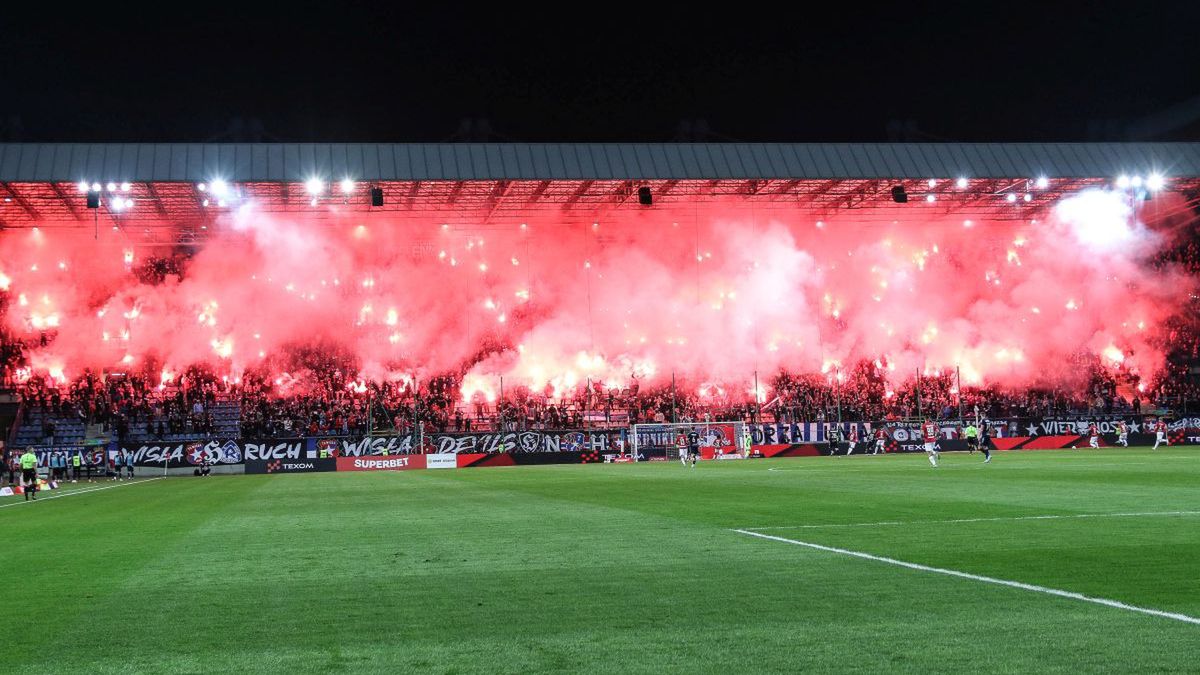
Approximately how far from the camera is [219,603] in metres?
9.12

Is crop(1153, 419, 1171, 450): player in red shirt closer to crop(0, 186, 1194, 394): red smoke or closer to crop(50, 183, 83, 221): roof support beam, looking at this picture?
crop(0, 186, 1194, 394): red smoke

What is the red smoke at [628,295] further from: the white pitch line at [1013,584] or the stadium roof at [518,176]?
the white pitch line at [1013,584]

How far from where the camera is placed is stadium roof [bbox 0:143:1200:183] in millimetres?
49594

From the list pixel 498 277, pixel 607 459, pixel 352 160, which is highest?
pixel 352 160

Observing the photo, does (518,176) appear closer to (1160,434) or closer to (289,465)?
(289,465)

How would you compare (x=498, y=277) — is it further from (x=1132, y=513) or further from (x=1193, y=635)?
(x=1193, y=635)

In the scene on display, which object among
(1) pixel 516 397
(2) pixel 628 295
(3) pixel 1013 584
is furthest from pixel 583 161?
(3) pixel 1013 584

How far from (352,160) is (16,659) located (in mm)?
46253

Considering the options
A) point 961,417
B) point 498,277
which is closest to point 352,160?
point 498,277

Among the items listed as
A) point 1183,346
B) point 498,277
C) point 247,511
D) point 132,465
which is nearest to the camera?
point 247,511

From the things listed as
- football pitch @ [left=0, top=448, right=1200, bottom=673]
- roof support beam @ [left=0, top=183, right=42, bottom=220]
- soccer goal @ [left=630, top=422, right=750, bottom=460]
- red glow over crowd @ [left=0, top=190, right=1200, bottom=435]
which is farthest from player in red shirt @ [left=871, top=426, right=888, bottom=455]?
roof support beam @ [left=0, top=183, right=42, bottom=220]

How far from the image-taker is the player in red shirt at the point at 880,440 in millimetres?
53219

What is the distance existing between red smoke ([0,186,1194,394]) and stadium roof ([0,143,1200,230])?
7.81 feet

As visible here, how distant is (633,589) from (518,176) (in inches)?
1739
